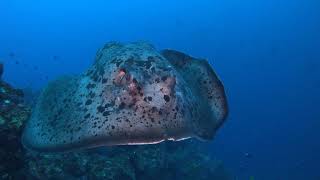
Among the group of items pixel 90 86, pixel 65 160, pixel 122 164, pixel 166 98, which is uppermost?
pixel 90 86

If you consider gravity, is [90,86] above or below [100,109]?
above

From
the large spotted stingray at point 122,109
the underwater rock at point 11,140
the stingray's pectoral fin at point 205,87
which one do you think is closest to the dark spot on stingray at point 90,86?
the large spotted stingray at point 122,109

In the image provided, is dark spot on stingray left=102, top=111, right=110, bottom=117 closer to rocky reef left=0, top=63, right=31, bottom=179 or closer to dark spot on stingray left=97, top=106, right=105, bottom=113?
dark spot on stingray left=97, top=106, right=105, bottom=113

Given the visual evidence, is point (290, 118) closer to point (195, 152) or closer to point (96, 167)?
point (195, 152)

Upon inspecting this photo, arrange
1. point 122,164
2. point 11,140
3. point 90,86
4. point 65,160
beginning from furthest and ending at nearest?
point 122,164, point 65,160, point 11,140, point 90,86

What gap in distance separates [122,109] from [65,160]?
124 inches

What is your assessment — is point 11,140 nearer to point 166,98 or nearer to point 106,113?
point 106,113

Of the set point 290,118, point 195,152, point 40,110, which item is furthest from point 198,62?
point 290,118

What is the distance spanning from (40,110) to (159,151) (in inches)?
236

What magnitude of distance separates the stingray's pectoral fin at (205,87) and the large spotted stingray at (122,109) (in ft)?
0.09

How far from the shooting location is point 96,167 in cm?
802

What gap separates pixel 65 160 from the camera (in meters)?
7.37

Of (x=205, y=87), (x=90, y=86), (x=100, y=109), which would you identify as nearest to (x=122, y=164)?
(x=205, y=87)

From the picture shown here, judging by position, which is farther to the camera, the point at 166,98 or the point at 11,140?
the point at 11,140
